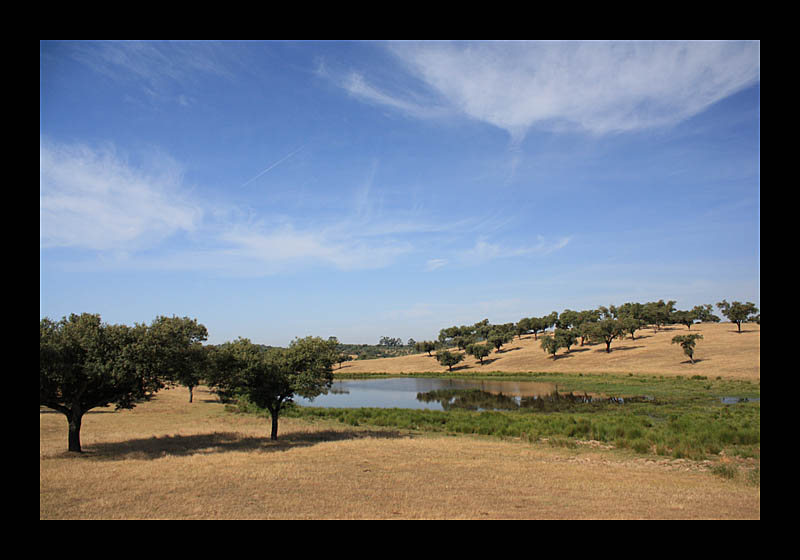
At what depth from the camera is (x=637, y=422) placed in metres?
31.3

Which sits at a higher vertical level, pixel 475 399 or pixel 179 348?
pixel 179 348

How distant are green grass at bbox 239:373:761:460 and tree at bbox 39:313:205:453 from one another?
60.8 feet

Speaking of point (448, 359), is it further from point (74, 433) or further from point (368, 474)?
point (368, 474)

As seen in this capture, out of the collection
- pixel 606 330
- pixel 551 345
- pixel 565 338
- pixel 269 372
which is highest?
pixel 269 372

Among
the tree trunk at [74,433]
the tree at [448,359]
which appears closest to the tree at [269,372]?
the tree trunk at [74,433]

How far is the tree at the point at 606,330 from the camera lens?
105625 millimetres

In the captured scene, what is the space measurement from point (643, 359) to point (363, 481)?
94485 millimetres

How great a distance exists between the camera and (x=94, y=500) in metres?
12.1

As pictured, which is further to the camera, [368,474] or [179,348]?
[179,348]

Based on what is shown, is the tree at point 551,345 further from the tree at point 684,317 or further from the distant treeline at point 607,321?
the tree at point 684,317

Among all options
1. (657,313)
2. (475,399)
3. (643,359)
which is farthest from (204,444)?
(657,313)

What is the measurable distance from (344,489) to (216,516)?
4278mm

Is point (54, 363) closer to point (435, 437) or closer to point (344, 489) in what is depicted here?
point (344, 489)
